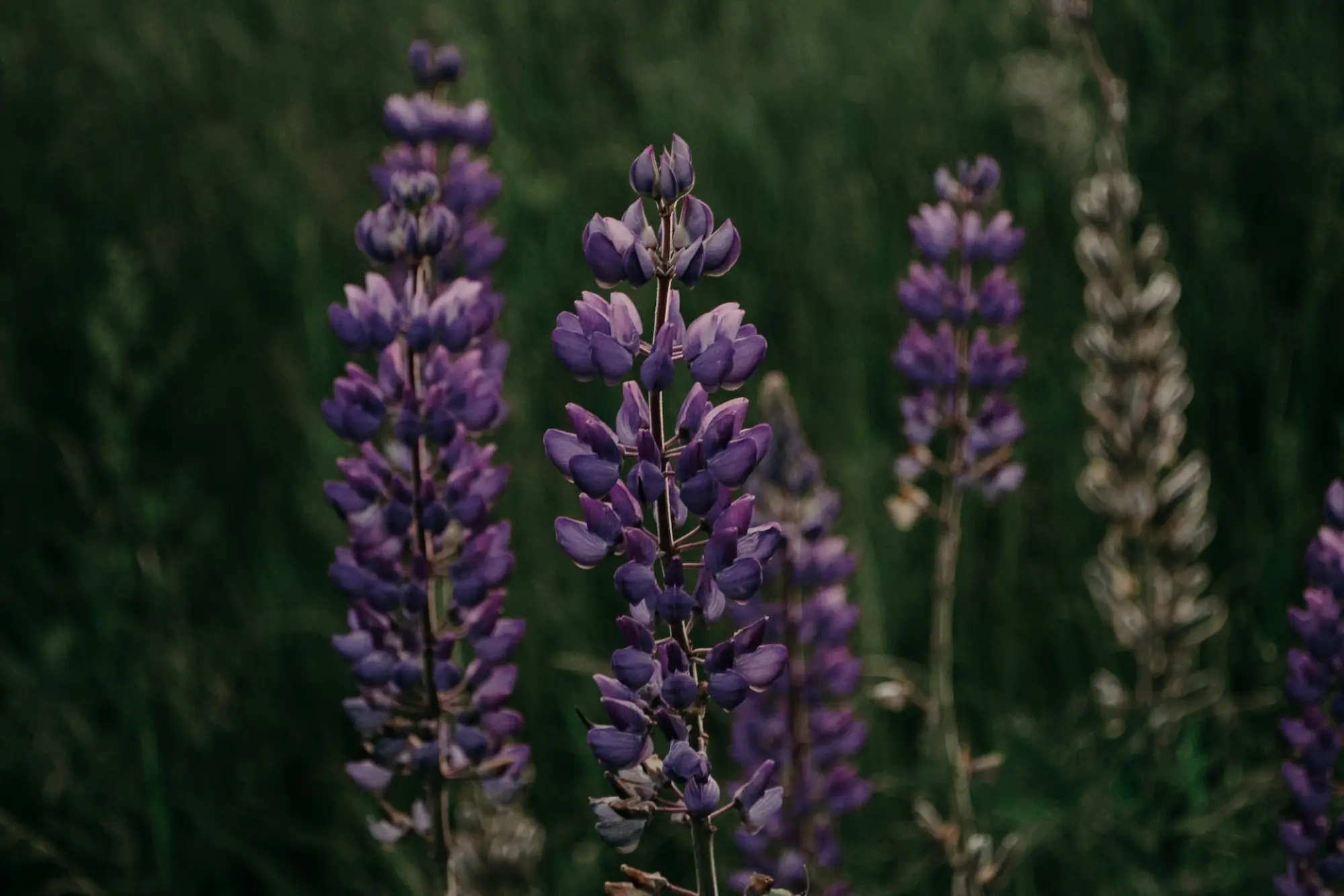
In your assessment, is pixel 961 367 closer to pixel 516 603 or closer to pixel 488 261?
pixel 488 261

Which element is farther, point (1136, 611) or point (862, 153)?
point (862, 153)

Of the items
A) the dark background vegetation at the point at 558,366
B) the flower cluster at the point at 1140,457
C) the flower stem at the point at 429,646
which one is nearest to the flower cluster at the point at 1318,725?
the dark background vegetation at the point at 558,366

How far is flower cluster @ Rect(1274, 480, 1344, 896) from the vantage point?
1.60 meters

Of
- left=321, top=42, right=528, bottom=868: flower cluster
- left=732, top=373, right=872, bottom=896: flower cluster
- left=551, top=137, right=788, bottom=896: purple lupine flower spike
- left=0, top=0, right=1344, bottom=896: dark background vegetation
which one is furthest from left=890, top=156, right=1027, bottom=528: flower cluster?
left=551, top=137, right=788, bottom=896: purple lupine flower spike

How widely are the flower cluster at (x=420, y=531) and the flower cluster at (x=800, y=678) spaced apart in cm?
61

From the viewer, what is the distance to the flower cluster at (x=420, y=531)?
1.65 metres

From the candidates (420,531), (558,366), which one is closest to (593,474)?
(420,531)

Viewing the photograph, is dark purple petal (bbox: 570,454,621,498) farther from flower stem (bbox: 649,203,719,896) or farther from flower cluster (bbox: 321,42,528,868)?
flower cluster (bbox: 321,42,528,868)

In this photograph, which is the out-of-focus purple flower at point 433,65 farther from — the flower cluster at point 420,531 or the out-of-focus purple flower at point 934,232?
the out-of-focus purple flower at point 934,232

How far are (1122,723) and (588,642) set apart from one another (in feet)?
4.03

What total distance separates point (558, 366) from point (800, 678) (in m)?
1.75

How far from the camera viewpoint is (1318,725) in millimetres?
1652

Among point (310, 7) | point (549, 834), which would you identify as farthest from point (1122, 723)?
point (310, 7)

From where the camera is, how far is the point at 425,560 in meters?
1.65
